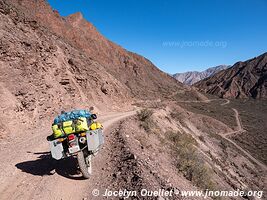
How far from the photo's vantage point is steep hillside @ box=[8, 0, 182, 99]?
43281mm

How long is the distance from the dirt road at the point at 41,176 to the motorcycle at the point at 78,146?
512 millimetres

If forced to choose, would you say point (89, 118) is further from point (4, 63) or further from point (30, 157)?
point (4, 63)

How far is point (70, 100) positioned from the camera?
17656mm

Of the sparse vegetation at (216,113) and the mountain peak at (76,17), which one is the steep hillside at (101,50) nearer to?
the mountain peak at (76,17)

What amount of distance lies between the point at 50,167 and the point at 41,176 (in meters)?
0.65

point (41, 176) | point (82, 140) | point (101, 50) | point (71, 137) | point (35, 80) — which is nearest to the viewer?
point (71, 137)

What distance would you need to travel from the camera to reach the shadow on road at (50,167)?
626 centimetres

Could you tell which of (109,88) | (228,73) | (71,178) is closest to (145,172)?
(71,178)

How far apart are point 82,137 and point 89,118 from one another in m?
0.73

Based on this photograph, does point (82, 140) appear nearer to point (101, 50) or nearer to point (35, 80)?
point (35, 80)

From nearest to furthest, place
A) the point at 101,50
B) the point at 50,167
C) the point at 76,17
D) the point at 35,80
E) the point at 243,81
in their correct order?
1. the point at 50,167
2. the point at 35,80
3. the point at 76,17
4. the point at 101,50
5. the point at 243,81

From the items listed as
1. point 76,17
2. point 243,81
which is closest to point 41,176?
point 76,17

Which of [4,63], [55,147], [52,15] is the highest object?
[52,15]

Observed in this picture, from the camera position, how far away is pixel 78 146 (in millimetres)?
5598
